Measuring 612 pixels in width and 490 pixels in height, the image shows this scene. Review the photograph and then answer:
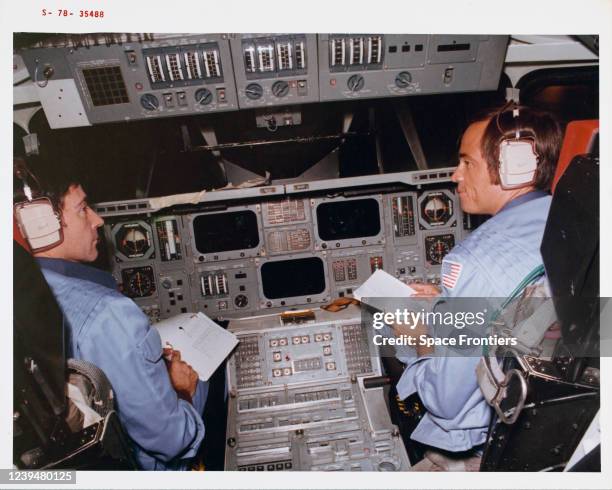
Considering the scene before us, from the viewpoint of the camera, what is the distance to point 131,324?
122 cm

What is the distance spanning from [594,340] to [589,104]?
4.46ft

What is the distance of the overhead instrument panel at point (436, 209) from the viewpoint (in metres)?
2.12

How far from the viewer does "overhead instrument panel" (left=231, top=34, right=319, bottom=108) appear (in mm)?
1403

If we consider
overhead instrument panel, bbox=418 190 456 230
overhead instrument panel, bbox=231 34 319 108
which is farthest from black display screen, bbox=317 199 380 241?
overhead instrument panel, bbox=231 34 319 108

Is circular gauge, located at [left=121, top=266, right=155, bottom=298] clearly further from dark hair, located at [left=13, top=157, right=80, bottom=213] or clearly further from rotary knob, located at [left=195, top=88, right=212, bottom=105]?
rotary knob, located at [left=195, top=88, right=212, bottom=105]

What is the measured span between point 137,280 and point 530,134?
78.9 inches

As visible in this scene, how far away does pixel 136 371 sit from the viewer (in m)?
1.23

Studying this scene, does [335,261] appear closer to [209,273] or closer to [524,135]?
[209,273]

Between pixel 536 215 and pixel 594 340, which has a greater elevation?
pixel 536 215

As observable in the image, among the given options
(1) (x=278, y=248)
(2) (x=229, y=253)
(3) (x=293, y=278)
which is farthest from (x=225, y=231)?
(3) (x=293, y=278)

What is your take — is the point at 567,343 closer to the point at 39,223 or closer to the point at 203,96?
the point at 203,96

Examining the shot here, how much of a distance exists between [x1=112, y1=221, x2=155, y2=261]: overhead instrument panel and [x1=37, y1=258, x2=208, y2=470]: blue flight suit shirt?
75 centimetres

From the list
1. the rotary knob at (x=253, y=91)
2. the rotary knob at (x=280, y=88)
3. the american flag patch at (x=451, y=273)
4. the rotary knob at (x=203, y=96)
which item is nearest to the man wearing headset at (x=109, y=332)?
the rotary knob at (x=203, y=96)

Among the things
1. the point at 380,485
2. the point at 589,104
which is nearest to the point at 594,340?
the point at 380,485
